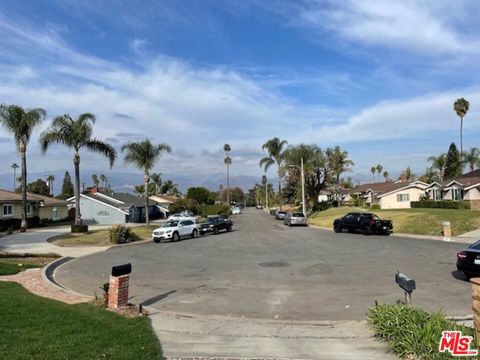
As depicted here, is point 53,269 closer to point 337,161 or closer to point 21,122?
point 21,122

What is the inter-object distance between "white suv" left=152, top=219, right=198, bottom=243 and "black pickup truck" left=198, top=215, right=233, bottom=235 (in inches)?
69.1

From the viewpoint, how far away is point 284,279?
597 inches

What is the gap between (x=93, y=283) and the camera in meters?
15.3

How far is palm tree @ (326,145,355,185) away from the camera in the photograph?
79500 millimetres

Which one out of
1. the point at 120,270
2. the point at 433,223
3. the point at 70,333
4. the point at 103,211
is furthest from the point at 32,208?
the point at 70,333

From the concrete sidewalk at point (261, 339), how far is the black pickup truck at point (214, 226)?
2941cm

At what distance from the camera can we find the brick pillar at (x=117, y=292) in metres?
9.98

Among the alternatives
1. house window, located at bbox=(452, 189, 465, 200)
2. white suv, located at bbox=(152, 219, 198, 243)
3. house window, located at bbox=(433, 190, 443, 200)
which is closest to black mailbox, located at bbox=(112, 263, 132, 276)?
white suv, located at bbox=(152, 219, 198, 243)

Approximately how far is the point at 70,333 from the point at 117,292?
2442mm

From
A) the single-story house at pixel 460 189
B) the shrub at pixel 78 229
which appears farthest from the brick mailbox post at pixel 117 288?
the single-story house at pixel 460 189

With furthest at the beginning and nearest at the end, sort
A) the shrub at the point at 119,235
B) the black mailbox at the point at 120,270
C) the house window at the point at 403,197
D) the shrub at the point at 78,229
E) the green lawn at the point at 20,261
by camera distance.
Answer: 1. the house window at the point at 403,197
2. the shrub at the point at 78,229
3. the shrub at the point at 119,235
4. the green lawn at the point at 20,261
5. the black mailbox at the point at 120,270

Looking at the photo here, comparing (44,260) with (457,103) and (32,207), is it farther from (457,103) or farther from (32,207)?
(457,103)

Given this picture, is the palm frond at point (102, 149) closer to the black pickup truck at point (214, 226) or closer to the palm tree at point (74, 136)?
the palm tree at point (74, 136)

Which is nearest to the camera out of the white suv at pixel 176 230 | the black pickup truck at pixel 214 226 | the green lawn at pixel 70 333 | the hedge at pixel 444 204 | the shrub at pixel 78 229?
the green lawn at pixel 70 333
